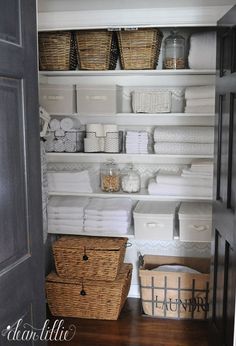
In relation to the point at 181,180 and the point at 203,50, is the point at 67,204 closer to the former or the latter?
the point at 181,180

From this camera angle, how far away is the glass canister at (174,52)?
3049mm

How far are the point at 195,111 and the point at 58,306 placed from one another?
172cm

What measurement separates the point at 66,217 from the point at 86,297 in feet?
1.97

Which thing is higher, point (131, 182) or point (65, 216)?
point (131, 182)

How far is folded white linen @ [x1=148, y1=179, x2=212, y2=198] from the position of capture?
3.10 m

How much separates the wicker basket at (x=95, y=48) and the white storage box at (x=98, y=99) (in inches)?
5.7

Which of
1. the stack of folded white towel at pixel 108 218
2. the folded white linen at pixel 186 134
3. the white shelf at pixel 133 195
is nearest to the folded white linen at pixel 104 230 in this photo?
the stack of folded white towel at pixel 108 218

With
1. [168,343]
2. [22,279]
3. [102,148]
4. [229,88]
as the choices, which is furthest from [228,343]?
[102,148]

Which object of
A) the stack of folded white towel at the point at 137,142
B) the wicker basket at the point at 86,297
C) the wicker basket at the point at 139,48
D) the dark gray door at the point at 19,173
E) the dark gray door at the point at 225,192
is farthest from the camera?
the stack of folded white towel at the point at 137,142

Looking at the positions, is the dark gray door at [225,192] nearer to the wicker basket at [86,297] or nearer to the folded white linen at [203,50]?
the folded white linen at [203,50]

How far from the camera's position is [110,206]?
3215mm

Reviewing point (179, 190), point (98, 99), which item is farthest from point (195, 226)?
point (98, 99)

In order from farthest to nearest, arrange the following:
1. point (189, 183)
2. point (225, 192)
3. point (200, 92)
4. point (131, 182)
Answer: point (131, 182)
point (189, 183)
point (200, 92)
point (225, 192)

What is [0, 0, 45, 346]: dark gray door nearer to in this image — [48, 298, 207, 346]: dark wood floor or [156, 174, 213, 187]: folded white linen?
[48, 298, 207, 346]: dark wood floor
